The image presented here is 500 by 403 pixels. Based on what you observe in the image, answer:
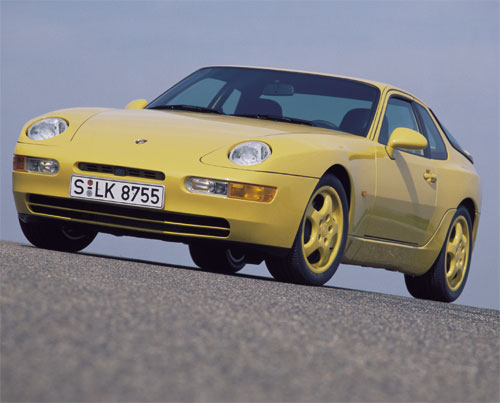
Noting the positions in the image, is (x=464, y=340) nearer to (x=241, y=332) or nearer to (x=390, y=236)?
(x=241, y=332)

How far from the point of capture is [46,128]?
6176 mm

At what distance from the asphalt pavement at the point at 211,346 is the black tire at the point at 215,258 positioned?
338 cm

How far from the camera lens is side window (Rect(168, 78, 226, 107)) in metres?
7.29

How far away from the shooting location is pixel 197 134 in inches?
235

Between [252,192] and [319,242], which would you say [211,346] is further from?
[319,242]

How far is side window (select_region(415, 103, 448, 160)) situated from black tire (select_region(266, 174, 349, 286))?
1741 mm

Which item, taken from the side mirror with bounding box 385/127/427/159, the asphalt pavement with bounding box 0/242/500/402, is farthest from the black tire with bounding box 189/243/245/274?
the asphalt pavement with bounding box 0/242/500/402

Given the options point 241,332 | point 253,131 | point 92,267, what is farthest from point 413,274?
point 241,332

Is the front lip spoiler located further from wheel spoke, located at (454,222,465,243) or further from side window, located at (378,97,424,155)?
wheel spoke, located at (454,222,465,243)

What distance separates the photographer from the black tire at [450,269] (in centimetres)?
789

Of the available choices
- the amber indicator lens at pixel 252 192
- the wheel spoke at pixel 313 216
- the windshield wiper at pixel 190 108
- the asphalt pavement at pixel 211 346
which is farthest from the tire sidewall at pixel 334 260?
the windshield wiper at pixel 190 108

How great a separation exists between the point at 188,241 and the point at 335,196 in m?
1.00

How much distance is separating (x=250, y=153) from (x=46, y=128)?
1379 millimetres

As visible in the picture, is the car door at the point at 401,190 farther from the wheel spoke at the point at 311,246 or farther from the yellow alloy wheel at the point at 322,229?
the wheel spoke at the point at 311,246
